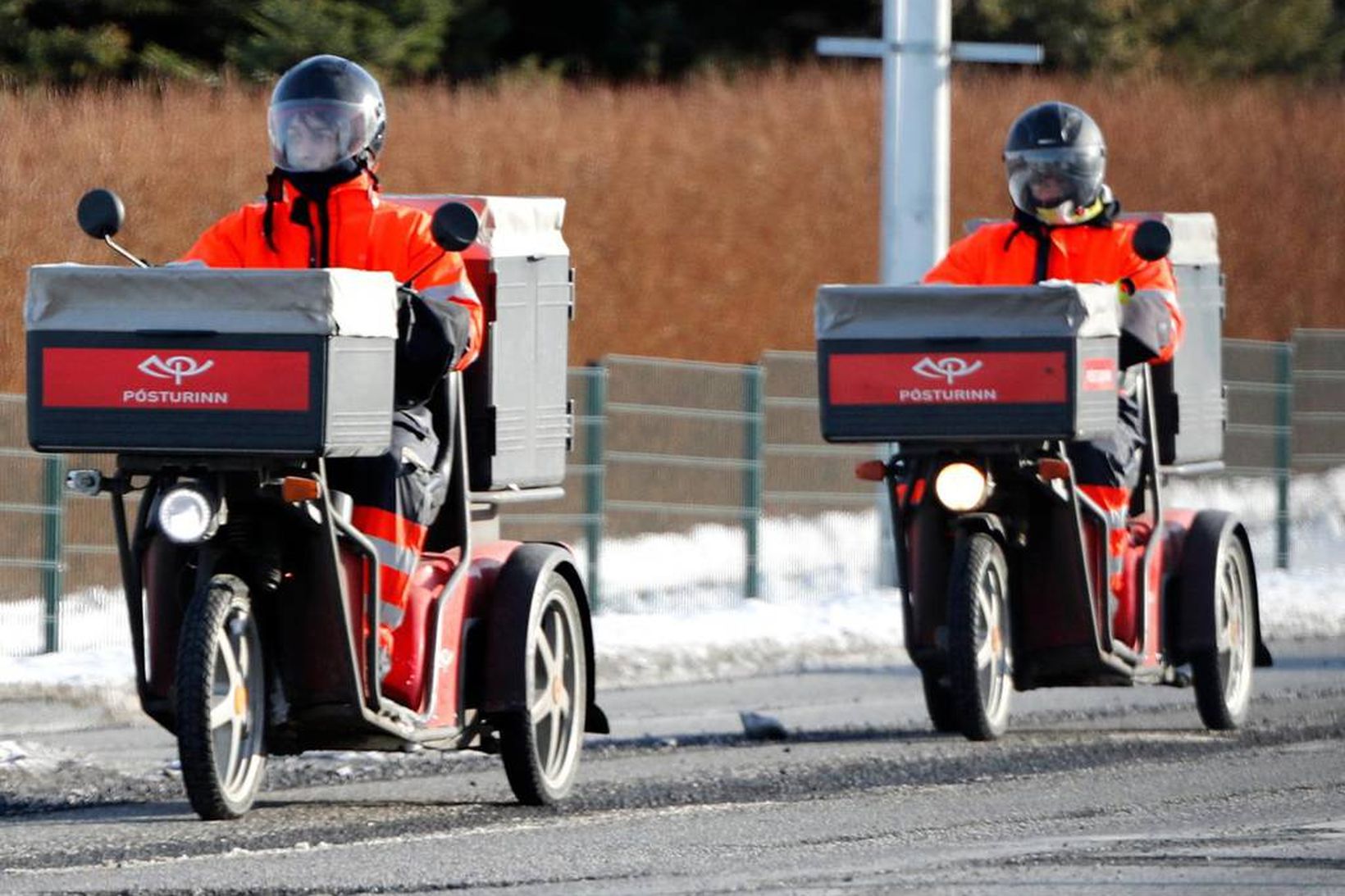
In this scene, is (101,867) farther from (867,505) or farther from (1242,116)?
(1242,116)

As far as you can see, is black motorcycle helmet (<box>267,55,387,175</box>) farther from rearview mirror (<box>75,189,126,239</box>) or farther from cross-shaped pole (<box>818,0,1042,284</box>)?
cross-shaped pole (<box>818,0,1042,284</box>)

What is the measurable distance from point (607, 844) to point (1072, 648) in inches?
121

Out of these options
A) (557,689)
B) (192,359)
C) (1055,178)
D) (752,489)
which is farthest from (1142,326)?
(752,489)

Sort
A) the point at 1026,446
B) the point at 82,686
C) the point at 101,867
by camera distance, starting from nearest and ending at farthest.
→ the point at 101,867
the point at 1026,446
the point at 82,686

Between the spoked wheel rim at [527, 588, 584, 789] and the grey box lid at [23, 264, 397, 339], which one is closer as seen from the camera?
the grey box lid at [23, 264, 397, 339]

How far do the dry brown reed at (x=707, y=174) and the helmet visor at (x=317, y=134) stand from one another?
978 centimetres

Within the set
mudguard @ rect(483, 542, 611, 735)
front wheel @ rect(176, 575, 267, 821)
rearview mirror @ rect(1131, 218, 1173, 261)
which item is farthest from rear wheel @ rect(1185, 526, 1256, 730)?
front wheel @ rect(176, 575, 267, 821)

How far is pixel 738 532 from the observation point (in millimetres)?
18062

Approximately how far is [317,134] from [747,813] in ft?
7.33

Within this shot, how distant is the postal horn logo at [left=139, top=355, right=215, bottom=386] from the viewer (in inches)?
300

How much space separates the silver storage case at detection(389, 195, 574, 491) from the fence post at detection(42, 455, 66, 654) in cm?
549

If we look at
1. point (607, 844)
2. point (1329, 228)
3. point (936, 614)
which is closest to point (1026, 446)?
point (936, 614)

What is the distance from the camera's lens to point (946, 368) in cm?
1001

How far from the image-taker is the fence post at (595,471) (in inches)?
667
